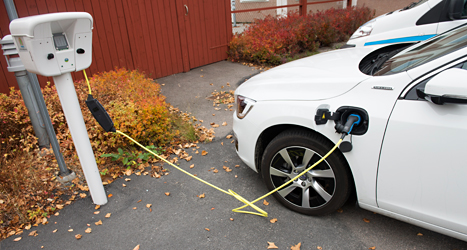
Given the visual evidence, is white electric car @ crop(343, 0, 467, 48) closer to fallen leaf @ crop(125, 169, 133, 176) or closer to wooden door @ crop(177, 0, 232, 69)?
wooden door @ crop(177, 0, 232, 69)

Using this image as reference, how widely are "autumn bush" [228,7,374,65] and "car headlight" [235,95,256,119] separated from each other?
5094 millimetres

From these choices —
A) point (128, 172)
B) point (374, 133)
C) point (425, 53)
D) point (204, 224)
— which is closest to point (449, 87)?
point (374, 133)

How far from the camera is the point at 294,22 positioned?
8875mm

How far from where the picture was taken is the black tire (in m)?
2.35

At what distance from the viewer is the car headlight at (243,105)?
9.21ft

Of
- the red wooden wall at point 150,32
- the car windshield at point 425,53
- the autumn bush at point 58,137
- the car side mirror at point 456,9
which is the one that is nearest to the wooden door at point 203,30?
the red wooden wall at point 150,32

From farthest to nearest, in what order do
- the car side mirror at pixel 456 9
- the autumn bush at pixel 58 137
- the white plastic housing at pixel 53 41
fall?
the car side mirror at pixel 456 9 < the autumn bush at pixel 58 137 < the white plastic housing at pixel 53 41

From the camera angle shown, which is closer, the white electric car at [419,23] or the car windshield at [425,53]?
the car windshield at [425,53]

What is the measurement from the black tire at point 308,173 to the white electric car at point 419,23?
10.3 feet

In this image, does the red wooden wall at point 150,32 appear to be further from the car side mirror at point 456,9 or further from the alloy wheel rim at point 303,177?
the car side mirror at point 456,9

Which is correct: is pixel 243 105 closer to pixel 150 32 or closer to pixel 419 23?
pixel 419 23

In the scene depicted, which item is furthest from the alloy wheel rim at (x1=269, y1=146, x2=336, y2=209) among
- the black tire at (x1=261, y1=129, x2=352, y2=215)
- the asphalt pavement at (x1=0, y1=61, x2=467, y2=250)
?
the asphalt pavement at (x1=0, y1=61, x2=467, y2=250)

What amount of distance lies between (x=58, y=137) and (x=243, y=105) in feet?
8.55

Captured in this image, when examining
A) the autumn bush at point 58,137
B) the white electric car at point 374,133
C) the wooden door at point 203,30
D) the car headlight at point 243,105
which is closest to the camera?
the white electric car at point 374,133
